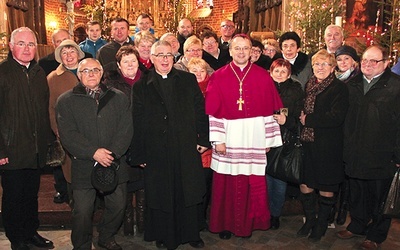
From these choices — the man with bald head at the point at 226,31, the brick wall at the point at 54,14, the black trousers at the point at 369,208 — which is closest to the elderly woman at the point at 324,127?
the black trousers at the point at 369,208

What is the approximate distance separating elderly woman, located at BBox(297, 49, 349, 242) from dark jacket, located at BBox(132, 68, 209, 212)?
124cm

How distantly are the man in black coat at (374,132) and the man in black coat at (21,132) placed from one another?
3.30 metres

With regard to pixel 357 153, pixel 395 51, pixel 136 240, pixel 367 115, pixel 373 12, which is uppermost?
pixel 373 12

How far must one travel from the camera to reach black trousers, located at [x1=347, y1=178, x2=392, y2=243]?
452 cm

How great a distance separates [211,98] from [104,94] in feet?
3.81

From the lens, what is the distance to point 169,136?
425cm

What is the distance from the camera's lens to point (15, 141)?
13.5ft

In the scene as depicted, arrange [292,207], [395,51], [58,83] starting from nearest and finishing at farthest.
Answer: [58,83], [292,207], [395,51]

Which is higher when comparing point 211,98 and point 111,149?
point 211,98

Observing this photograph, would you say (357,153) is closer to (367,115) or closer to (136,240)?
(367,115)

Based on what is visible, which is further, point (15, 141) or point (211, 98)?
point (211, 98)

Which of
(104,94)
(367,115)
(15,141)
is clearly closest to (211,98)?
(104,94)

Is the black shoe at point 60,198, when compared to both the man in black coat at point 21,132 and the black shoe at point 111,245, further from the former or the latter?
the black shoe at point 111,245

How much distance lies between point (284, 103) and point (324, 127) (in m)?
0.57
